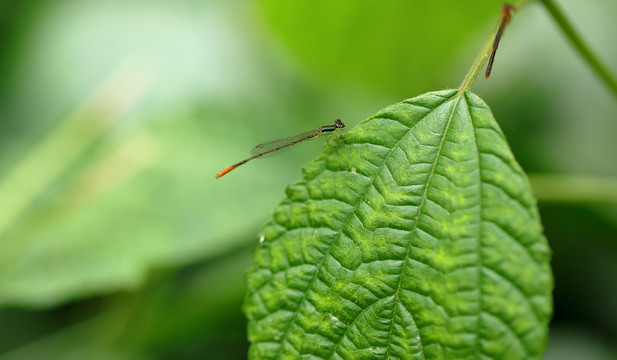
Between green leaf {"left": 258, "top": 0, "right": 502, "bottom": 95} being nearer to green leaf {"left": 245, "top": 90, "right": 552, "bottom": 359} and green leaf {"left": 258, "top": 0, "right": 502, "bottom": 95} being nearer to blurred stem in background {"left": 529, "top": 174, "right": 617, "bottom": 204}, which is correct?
blurred stem in background {"left": 529, "top": 174, "right": 617, "bottom": 204}

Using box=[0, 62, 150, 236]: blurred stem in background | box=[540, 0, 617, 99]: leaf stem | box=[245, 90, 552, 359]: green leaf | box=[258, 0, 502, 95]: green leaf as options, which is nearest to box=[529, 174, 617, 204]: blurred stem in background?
box=[540, 0, 617, 99]: leaf stem

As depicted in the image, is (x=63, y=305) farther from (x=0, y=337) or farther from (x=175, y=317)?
(x=175, y=317)

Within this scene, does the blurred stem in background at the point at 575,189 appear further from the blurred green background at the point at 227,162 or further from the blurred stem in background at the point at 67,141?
the blurred stem in background at the point at 67,141

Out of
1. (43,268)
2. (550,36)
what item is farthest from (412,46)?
(43,268)

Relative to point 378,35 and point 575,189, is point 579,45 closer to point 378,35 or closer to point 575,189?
point 575,189

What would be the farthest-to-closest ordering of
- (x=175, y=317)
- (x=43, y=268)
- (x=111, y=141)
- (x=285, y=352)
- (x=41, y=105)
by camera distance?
(x=41, y=105) < (x=111, y=141) < (x=175, y=317) < (x=43, y=268) < (x=285, y=352)

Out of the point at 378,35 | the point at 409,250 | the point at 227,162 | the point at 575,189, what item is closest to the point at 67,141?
the point at 227,162

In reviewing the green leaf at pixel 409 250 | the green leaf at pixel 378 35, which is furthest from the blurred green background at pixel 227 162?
the green leaf at pixel 409 250
